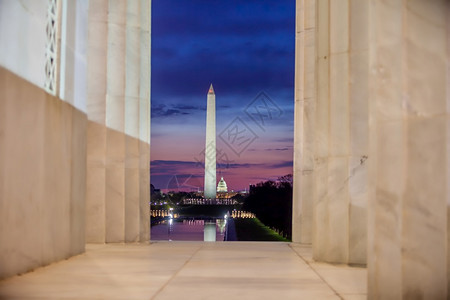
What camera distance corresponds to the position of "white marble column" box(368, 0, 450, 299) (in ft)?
35.8

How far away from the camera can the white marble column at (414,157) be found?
10.9 m

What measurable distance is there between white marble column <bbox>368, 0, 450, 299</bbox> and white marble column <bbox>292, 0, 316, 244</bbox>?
1694 cm

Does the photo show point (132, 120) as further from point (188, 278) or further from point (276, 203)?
point (276, 203)

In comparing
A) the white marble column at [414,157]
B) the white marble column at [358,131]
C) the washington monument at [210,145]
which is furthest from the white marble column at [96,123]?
the washington monument at [210,145]

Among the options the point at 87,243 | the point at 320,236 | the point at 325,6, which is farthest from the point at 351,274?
the point at 87,243

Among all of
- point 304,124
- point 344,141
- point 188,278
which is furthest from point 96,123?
point 188,278

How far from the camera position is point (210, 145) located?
Answer: 486 ft

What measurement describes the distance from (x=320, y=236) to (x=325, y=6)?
7.96 m

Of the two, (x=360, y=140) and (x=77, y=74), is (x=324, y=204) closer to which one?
(x=360, y=140)

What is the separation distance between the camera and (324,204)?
66.4 feet

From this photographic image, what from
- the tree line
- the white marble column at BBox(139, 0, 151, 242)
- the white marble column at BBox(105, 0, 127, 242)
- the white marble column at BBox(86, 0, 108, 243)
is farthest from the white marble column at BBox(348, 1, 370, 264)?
the tree line

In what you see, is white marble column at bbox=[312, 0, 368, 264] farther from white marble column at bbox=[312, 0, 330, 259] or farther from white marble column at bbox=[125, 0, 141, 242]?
white marble column at bbox=[125, 0, 141, 242]

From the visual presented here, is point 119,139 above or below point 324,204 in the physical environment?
above

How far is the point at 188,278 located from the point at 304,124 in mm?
15030
